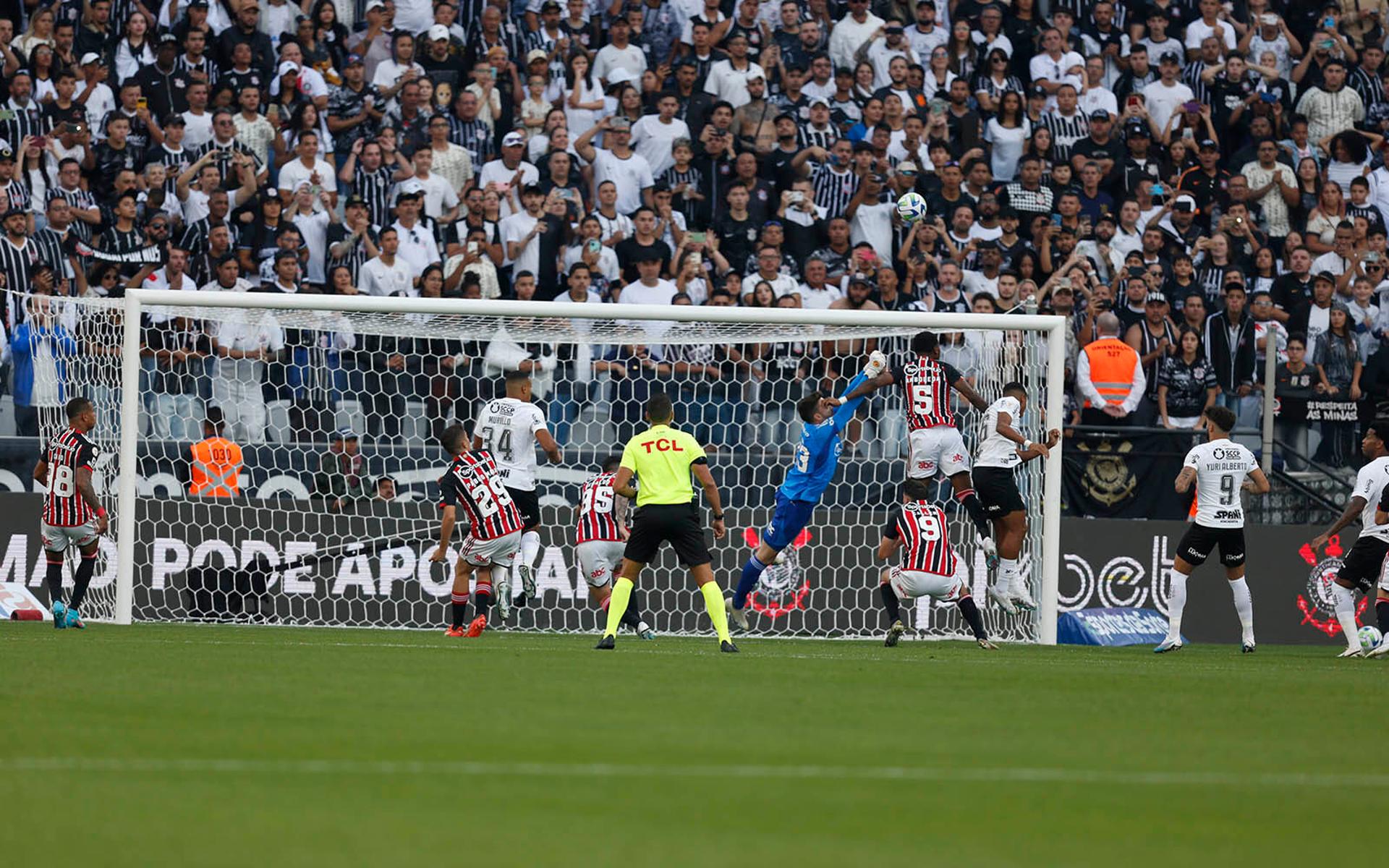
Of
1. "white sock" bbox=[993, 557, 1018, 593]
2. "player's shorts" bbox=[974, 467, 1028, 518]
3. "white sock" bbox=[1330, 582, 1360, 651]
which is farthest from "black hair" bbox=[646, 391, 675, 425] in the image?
"white sock" bbox=[1330, 582, 1360, 651]

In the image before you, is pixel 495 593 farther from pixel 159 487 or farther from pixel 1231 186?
pixel 1231 186

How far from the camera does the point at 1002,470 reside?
16703 mm

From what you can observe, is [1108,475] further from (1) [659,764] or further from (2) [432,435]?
(1) [659,764]

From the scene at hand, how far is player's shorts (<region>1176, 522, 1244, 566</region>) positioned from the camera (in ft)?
52.0

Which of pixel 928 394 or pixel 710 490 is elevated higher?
pixel 928 394

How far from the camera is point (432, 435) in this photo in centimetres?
1820

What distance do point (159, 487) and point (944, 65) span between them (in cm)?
1123

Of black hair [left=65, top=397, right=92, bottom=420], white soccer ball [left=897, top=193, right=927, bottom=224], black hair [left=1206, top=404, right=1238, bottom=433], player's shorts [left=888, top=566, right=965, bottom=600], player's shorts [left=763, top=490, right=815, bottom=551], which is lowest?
player's shorts [left=888, top=566, right=965, bottom=600]

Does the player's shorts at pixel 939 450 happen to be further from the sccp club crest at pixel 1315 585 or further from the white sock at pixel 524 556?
the sccp club crest at pixel 1315 585

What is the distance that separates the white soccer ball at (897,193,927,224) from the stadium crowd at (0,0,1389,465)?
16.4 inches

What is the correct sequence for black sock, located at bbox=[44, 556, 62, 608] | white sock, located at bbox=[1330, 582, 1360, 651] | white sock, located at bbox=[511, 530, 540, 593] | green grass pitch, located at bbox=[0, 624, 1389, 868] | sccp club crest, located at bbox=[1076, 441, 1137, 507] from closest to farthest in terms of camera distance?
green grass pitch, located at bbox=[0, 624, 1389, 868] → black sock, located at bbox=[44, 556, 62, 608] → white sock, located at bbox=[1330, 582, 1360, 651] → white sock, located at bbox=[511, 530, 540, 593] → sccp club crest, located at bbox=[1076, 441, 1137, 507]

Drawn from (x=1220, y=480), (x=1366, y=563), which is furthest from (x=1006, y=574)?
(x=1366, y=563)

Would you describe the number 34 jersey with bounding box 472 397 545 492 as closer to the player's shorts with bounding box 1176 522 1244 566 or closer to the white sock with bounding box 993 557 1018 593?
the white sock with bounding box 993 557 1018 593

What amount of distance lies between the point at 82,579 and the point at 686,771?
410 inches
